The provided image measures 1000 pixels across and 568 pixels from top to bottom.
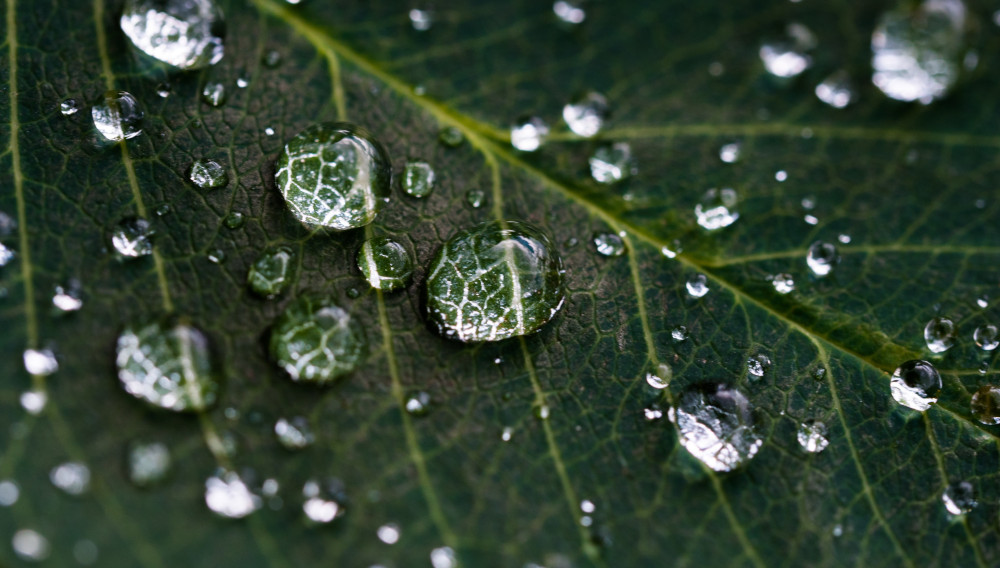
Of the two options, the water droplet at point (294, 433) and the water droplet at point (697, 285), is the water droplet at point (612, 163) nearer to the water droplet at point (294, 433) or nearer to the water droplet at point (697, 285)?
the water droplet at point (697, 285)

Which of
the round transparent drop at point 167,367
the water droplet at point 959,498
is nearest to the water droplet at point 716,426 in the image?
the water droplet at point 959,498

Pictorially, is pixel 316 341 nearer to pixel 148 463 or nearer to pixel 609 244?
pixel 148 463

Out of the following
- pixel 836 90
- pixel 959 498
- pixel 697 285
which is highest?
pixel 836 90

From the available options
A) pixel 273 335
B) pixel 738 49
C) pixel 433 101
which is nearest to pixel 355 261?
pixel 273 335

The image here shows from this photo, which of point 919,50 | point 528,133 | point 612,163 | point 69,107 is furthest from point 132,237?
point 919,50

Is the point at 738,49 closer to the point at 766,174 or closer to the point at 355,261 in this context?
the point at 766,174
